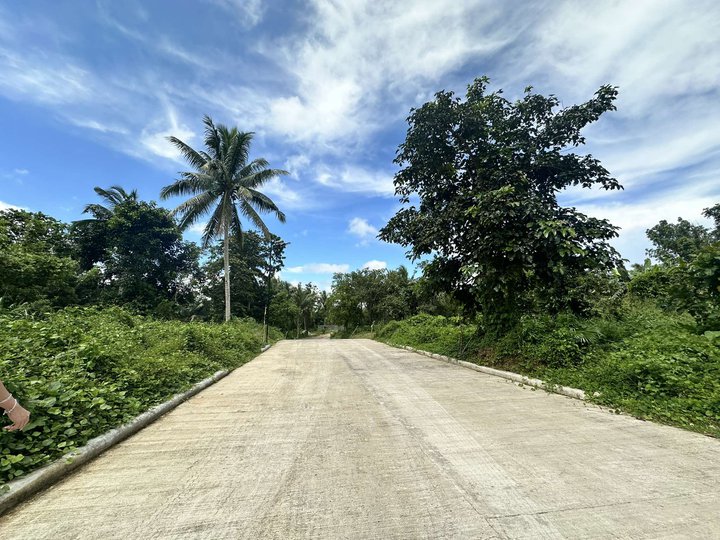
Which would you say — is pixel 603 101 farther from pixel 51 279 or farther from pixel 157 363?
pixel 51 279

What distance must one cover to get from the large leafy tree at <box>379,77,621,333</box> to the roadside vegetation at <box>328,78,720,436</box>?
0.10 ft

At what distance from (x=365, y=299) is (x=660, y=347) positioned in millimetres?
28882

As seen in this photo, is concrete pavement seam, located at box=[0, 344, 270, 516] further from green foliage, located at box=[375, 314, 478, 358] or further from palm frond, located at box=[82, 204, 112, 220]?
palm frond, located at box=[82, 204, 112, 220]

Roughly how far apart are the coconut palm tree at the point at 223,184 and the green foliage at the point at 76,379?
1154 centimetres

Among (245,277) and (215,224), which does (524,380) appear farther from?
(245,277)

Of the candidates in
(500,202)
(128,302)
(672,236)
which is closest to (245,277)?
(128,302)

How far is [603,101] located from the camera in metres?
8.25

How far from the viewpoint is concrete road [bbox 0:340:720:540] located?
2.20 m

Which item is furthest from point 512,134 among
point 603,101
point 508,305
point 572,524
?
point 572,524

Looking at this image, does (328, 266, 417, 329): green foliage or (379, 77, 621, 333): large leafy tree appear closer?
(379, 77, 621, 333): large leafy tree

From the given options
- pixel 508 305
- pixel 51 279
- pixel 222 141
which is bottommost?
pixel 508 305

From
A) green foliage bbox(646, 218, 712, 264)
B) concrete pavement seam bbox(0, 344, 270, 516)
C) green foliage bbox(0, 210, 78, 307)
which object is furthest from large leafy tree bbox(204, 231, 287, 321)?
green foliage bbox(646, 218, 712, 264)

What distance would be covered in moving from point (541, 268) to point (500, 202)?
1885 millimetres

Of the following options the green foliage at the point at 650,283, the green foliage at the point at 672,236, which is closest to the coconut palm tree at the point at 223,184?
the green foliage at the point at 650,283
